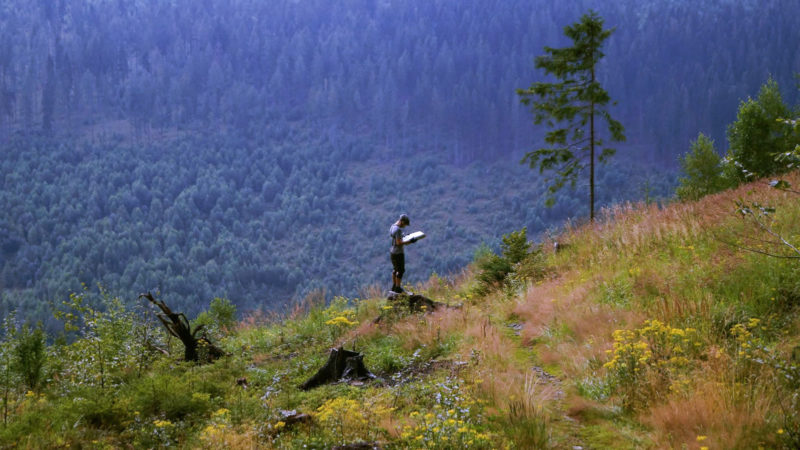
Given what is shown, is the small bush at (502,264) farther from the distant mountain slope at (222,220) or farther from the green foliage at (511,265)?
the distant mountain slope at (222,220)

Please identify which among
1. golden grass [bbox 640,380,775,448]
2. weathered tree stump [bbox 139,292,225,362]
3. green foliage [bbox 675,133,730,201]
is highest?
green foliage [bbox 675,133,730,201]

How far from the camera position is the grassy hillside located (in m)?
4.24

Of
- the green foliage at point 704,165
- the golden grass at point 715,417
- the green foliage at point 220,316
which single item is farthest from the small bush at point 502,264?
the green foliage at point 704,165

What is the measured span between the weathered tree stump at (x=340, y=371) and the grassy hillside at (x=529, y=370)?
1.06 ft

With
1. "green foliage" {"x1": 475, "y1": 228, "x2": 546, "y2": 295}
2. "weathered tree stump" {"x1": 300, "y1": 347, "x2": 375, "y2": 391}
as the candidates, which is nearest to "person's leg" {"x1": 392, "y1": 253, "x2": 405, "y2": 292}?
"green foliage" {"x1": 475, "y1": 228, "x2": 546, "y2": 295}

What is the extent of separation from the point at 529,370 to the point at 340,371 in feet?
8.50

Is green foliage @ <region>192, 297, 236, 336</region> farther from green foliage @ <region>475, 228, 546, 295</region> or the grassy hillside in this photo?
green foliage @ <region>475, 228, 546, 295</region>

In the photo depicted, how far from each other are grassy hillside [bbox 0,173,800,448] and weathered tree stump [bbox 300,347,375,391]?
32cm

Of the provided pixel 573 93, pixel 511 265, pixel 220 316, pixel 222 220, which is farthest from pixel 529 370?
pixel 222 220

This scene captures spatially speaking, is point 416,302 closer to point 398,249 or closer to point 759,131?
point 398,249

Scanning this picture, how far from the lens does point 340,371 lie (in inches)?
283

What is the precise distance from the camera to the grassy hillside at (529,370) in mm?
4238

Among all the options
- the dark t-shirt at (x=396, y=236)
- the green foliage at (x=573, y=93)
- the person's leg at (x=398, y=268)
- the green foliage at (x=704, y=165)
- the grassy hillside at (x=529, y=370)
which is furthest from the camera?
the green foliage at (x=704, y=165)

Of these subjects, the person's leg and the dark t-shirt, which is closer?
the dark t-shirt
